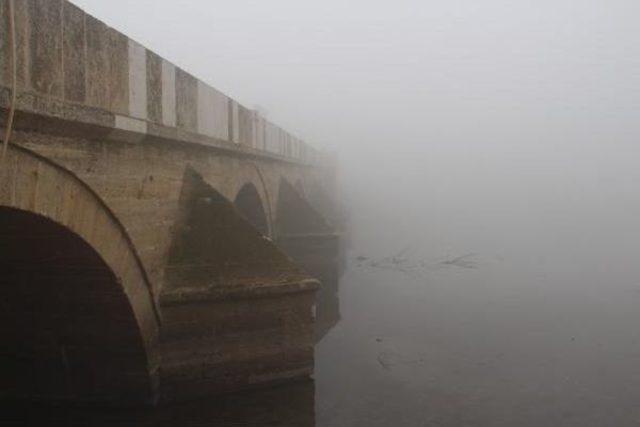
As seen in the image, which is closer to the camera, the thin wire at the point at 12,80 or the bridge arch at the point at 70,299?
the thin wire at the point at 12,80

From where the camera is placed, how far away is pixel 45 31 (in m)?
4.16

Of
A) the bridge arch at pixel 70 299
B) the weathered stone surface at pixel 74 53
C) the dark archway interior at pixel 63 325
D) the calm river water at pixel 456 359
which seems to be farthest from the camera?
the calm river water at pixel 456 359

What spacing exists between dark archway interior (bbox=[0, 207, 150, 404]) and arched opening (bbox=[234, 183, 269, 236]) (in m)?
5.38

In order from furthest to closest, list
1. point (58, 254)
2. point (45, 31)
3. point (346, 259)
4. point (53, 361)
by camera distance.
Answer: point (346, 259)
point (53, 361)
point (58, 254)
point (45, 31)

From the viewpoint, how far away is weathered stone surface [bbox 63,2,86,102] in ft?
14.5

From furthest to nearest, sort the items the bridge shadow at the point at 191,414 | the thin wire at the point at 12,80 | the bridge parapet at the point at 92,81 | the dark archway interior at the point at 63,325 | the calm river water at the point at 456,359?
1. the calm river water at the point at 456,359
2. the bridge shadow at the point at 191,414
3. the dark archway interior at the point at 63,325
4. the bridge parapet at the point at 92,81
5. the thin wire at the point at 12,80

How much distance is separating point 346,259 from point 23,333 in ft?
44.7

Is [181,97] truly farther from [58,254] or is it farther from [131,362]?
[131,362]

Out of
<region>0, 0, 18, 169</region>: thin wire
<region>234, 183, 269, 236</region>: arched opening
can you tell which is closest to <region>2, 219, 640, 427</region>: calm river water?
<region>234, 183, 269, 236</region>: arched opening

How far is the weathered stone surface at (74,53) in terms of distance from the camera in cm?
442

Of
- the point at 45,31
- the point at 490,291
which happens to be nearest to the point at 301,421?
the point at 45,31

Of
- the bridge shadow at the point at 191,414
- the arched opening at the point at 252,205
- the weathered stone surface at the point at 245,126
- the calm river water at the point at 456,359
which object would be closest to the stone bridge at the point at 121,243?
the bridge shadow at the point at 191,414

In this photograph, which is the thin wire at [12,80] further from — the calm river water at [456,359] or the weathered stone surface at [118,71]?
the calm river water at [456,359]

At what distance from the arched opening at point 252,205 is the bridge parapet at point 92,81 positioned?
4.17 meters
